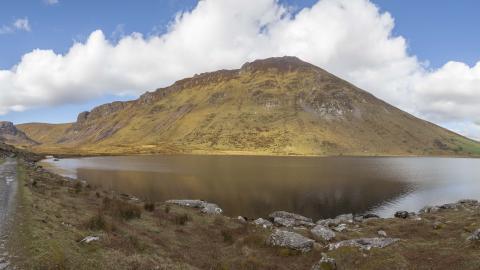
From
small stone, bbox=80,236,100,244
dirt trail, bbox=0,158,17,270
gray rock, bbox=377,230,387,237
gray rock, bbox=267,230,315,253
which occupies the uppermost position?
dirt trail, bbox=0,158,17,270

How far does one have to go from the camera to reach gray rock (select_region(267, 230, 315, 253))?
73.9 ft

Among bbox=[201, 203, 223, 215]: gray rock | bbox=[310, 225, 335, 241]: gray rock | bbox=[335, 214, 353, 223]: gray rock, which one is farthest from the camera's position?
bbox=[335, 214, 353, 223]: gray rock

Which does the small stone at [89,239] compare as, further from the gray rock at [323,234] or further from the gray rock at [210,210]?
the gray rock at [210,210]

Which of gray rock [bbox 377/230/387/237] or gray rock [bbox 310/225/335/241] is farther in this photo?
gray rock [bbox 377/230/387/237]

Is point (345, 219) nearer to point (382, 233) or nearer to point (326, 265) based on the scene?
point (382, 233)

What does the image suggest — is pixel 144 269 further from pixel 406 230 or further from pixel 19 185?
pixel 19 185

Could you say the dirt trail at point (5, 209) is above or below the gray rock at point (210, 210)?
above

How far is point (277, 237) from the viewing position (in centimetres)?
2384

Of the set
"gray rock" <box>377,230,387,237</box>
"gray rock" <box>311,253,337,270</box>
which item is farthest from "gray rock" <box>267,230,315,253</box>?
"gray rock" <box>377,230,387,237</box>

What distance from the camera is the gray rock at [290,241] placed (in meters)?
22.5

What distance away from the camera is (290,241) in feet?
75.4

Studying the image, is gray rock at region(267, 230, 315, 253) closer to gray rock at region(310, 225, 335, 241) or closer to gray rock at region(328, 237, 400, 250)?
gray rock at region(328, 237, 400, 250)

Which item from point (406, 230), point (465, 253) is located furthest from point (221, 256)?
point (406, 230)

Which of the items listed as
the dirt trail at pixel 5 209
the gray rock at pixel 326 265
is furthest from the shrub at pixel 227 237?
the dirt trail at pixel 5 209
